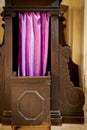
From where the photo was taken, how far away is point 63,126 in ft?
12.0

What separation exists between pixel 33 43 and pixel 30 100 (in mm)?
877

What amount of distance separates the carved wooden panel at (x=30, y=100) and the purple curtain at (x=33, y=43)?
0.39 metres

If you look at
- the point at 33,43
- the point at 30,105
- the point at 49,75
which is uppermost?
the point at 33,43

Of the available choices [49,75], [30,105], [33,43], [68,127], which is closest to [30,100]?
[30,105]

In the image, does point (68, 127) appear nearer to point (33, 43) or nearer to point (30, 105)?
point (30, 105)

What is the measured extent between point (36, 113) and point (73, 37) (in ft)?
8.19

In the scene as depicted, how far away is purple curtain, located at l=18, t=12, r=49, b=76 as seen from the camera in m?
3.65

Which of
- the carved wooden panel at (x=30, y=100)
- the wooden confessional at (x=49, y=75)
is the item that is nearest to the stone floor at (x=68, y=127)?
the wooden confessional at (x=49, y=75)

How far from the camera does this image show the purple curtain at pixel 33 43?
3652mm

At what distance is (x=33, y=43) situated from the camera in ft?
12.1

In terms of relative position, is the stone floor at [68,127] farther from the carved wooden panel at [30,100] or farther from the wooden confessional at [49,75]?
the carved wooden panel at [30,100]

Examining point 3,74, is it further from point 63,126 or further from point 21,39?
point 63,126

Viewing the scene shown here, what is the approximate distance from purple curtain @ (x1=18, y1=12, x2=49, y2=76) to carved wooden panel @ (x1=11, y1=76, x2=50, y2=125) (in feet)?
1.29

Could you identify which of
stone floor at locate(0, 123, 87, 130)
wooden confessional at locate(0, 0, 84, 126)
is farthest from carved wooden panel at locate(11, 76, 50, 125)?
stone floor at locate(0, 123, 87, 130)
